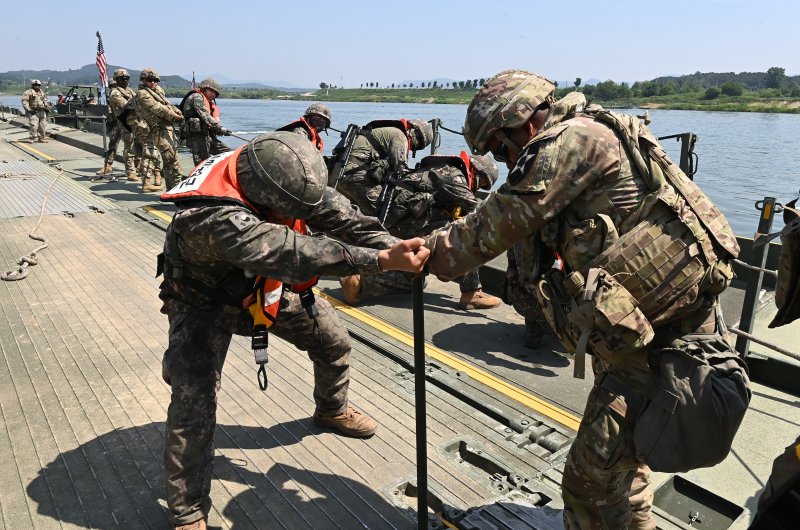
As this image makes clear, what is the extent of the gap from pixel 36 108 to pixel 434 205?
17938mm

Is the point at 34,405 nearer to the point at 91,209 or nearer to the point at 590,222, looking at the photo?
the point at 590,222

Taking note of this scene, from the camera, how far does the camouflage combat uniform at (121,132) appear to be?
42.3 ft

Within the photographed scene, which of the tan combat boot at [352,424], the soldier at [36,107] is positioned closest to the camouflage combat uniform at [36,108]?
the soldier at [36,107]

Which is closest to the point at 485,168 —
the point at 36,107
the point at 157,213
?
the point at 157,213

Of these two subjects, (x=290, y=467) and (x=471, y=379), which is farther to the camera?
(x=471, y=379)

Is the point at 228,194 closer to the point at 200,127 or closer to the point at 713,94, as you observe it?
the point at 200,127

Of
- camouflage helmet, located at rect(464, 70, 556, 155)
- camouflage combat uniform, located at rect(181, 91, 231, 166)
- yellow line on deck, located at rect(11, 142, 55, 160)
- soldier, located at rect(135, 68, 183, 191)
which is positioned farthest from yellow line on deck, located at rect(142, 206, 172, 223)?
yellow line on deck, located at rect(11, 142, 55, 160)

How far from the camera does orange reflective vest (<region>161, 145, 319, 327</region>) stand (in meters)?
2.77

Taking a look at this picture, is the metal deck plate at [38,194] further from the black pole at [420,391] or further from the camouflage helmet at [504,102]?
the camouflage helmet at [504,102]

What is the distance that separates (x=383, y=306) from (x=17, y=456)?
3.52 m

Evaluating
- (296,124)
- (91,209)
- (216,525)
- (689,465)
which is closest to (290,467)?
(216,525)

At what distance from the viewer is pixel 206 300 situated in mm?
3021

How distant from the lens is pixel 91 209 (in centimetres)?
980

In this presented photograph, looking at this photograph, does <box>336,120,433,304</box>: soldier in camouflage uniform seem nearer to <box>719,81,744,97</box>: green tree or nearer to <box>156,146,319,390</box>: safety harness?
<box>156,146,319,390</box>: safety harness
